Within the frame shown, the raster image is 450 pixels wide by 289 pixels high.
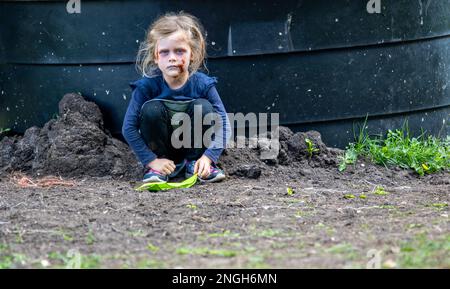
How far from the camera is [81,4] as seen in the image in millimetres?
4730

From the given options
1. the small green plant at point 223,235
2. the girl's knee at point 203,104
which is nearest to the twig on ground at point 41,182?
the girl's knee at point 203,104

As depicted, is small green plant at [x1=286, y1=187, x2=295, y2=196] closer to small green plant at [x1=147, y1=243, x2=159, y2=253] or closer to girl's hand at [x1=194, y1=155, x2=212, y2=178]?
girl's hand at [x1=194, y1=155, x2=212, y2=178]

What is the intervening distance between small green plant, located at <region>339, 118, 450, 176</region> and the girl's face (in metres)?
1.07

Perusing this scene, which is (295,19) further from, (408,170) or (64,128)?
(64,128)

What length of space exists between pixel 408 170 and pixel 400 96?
0.54 metres

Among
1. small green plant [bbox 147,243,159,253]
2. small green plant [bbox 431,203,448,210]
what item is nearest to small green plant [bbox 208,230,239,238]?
small green plant [bbox 147,243,159,253]

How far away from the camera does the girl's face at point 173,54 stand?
4.42 meters

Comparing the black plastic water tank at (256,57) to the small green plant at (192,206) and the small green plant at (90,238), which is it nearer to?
the small green plant at (192,206)

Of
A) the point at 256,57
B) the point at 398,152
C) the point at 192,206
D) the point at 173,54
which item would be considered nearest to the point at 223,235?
the point at 192,206

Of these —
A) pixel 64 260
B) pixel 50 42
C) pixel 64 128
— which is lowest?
pixel 64 260

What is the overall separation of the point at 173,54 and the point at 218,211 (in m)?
1.12

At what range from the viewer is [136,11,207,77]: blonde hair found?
14.7 feet

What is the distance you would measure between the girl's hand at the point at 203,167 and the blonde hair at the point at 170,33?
0.49 metres

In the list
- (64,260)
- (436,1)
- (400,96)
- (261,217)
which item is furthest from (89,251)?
(436,1)
